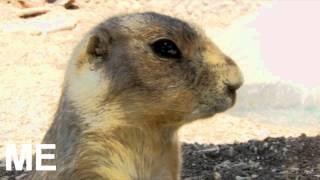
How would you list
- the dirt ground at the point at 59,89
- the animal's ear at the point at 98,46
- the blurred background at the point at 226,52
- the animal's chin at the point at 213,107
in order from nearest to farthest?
1. the animal's chin at the point at 213,107
2. the animal's ear at the point at 98,46
3. the dirt ground at the point at 59,89
4. the blurred background at the point at 226,52

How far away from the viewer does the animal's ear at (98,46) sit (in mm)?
4059

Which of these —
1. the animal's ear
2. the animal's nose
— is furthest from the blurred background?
the animal's nose

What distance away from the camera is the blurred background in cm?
907

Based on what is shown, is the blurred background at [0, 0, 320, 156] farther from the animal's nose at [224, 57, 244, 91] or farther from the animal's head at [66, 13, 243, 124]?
the animal's nose at [224, 57, 244, 91]

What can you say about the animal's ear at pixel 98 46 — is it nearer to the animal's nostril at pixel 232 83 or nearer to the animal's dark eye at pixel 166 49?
the animal's dark eye at pixel 166 49

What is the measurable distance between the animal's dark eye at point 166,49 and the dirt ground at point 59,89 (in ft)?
6.95

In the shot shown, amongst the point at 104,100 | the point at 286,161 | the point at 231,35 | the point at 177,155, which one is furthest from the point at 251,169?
the point at 231,35

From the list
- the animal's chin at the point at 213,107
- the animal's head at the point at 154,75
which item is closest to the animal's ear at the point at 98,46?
the animal's head at the point at 154,75

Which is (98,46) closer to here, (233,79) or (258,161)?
(233,79)

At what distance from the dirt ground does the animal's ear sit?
2137 mm

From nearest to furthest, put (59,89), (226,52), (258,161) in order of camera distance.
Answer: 1. (258,161)
2. (59,89)
3. (226,52)

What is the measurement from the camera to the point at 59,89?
1006 cm

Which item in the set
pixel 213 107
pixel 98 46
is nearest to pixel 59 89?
pixel 98 46

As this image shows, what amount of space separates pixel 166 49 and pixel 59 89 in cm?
618
